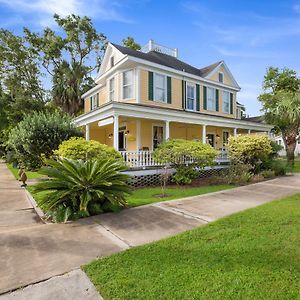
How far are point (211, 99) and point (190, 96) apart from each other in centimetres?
220

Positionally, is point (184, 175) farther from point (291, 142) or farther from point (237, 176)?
point (291, 142)

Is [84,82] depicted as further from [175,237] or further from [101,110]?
[175,237]

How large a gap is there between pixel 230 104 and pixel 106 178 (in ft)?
53.5

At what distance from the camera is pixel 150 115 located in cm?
1262

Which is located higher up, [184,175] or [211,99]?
[211,99]

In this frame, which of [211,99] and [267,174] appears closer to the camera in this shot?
[267,174]

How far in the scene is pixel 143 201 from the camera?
25.6 ft

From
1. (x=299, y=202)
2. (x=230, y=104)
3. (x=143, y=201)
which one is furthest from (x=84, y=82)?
(x=299, y=202)

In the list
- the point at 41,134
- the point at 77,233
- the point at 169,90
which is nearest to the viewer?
the point at 77,233

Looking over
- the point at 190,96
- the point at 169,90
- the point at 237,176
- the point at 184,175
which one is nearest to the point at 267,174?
the point at 237,176

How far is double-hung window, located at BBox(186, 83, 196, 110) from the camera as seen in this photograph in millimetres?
17266

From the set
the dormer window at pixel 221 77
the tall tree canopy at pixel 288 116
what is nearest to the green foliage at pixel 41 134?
the dormer window at pixel 221 77

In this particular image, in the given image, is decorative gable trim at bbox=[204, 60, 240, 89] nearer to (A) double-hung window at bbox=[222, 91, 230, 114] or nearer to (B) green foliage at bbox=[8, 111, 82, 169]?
(A) double-hung window at bbox=[222, 91, 230, 114]

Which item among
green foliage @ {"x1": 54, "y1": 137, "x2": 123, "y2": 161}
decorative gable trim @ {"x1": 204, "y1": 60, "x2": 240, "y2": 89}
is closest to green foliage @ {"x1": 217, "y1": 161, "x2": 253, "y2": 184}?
green foliage @ {"x1": 54, "y1": 137, "x2": 123, "y2": 161}
